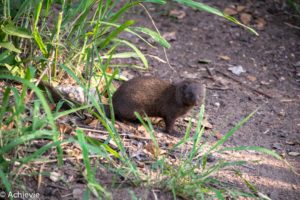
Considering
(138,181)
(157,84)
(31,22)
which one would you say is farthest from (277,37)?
(138,181)

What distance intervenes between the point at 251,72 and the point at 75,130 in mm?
3399

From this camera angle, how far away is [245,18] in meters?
8.29

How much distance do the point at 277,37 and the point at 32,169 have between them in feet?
16.9

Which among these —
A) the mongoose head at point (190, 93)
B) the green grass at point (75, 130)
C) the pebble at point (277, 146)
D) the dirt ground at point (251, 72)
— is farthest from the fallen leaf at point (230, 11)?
the pebble at point (277, 146)

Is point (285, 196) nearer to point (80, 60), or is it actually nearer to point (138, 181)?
point (138, 181)

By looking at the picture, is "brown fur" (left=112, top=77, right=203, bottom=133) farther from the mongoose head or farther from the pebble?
the pebble

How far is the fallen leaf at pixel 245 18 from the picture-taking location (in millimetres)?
8234

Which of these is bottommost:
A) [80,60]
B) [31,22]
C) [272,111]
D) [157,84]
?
[272,111]

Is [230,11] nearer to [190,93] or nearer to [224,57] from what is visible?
[224,57]

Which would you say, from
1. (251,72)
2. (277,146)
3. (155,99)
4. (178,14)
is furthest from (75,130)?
(178,14)

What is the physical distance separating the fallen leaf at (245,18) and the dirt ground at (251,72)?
0.08 meters

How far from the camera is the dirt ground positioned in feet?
17.7

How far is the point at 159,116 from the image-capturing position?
6.05 meters

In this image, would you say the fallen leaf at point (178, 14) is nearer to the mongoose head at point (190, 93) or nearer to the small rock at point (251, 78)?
the small rock at point (251, 78)
